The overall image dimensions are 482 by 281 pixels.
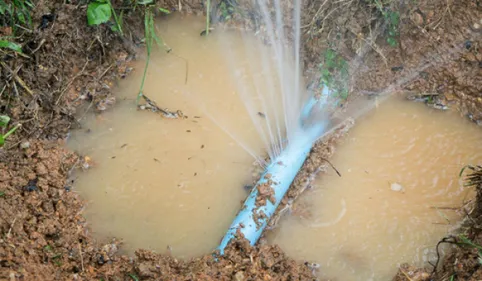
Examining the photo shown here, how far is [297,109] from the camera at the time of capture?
433cm

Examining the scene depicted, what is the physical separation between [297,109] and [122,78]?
57.2 inches

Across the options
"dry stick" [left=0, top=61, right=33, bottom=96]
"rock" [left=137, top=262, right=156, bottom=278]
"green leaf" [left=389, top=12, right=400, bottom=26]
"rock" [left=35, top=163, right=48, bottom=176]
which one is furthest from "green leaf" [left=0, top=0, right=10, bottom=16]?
"green leaf" [left=389, top=12, right=400, bottom=26]

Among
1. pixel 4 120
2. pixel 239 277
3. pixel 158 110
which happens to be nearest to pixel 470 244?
pixel 239 277

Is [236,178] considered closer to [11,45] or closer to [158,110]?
[158,110]

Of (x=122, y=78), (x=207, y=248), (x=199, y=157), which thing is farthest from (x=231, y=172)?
(x=122, y=78)

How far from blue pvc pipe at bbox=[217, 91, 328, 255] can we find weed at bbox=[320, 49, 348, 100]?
0.38 meters

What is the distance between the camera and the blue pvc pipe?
3715 millimetres

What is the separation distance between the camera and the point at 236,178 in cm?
407

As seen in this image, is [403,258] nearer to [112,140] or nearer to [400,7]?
[400,7]

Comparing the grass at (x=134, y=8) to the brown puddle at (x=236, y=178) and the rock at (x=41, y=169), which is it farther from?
the rock at (x=41, y=169)

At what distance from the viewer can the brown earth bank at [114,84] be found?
3.51 m

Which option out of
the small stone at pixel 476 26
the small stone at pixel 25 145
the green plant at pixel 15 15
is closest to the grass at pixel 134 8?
the green plant at pixel 15 15

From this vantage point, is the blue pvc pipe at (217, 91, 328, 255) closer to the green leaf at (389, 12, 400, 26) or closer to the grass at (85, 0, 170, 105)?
the green leaf at (389, 12, 400, 26)

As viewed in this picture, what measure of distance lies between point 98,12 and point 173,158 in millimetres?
1222
